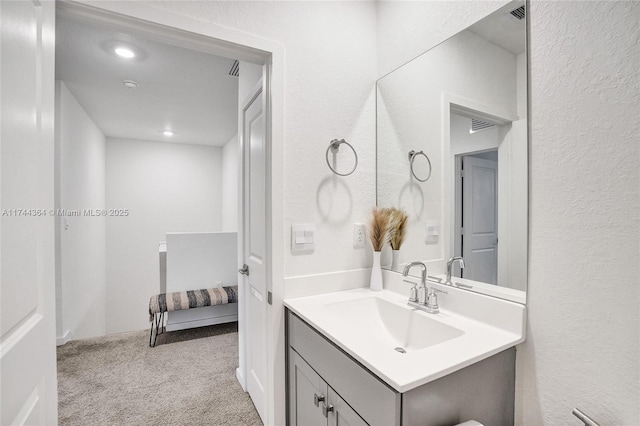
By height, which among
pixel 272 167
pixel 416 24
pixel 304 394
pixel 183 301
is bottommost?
pixel 183 301

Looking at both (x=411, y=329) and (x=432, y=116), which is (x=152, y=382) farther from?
(x=432, y=116)

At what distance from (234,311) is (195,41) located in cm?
278

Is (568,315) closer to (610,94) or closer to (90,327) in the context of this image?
(610,94)

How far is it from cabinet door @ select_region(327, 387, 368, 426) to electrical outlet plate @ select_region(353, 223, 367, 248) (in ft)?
2.50

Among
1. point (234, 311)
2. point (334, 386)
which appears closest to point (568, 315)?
point (334, 386)

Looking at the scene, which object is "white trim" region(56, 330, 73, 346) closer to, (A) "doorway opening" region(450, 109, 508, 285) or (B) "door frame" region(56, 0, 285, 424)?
(B) "door frame" region(56, 0, 285, 424)

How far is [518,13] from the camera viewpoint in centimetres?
110

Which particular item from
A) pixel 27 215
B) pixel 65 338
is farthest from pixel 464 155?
pixel 65 338

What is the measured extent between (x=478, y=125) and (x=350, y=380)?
111cm

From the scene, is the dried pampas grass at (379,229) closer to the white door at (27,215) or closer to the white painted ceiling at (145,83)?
the white door at (27,215)

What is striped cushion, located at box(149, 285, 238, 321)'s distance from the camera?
2.88m

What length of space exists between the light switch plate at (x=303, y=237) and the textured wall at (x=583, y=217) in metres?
0.91

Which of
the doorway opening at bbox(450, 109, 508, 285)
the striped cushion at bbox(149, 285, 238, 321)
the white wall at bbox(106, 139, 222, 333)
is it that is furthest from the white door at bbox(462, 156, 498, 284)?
the white wall at bbox(106, 139, 222, 333)

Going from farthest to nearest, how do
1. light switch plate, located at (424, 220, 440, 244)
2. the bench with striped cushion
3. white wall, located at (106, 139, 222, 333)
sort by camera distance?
white wall, located at (106, 139, 222, 333), the bench with striped cushion, light switch plate, located at (424, 220, 440, 244)
